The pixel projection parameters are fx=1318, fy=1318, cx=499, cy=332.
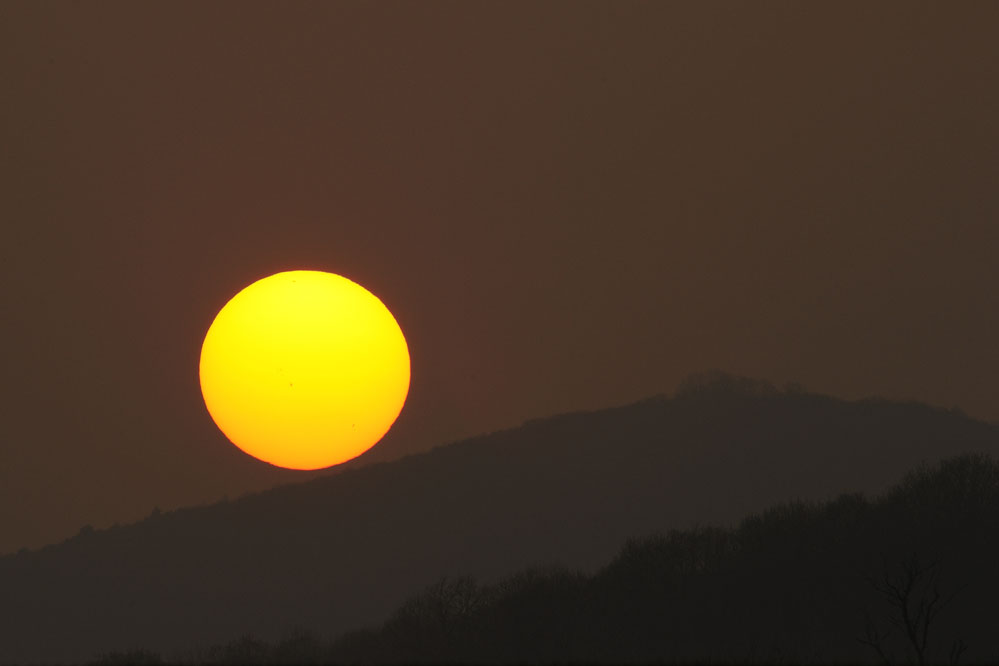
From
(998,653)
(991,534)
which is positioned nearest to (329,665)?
(998,653)

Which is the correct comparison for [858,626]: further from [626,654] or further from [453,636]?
[453,636]

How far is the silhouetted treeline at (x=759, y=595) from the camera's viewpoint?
6309cm

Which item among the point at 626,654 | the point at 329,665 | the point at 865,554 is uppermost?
the point at 865,554

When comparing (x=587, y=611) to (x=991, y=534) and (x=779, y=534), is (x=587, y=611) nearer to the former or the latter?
(x=779, y=534)

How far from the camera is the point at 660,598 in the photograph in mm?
72750

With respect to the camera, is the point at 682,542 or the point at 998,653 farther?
the point at 682,542

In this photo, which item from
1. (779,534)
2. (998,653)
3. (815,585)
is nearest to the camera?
(998,653)

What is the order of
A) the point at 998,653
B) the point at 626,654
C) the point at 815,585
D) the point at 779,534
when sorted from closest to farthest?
the point at 998,653 → the point at 626,654 → the point at 815,585 → the point at 779,534

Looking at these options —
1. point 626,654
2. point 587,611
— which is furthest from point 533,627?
point 626,654

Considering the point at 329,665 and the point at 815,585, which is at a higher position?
the point at 815,585

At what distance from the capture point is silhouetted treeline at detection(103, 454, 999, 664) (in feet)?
207

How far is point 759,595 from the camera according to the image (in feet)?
232

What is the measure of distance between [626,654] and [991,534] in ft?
74.5

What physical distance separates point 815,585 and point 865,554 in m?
4.32
